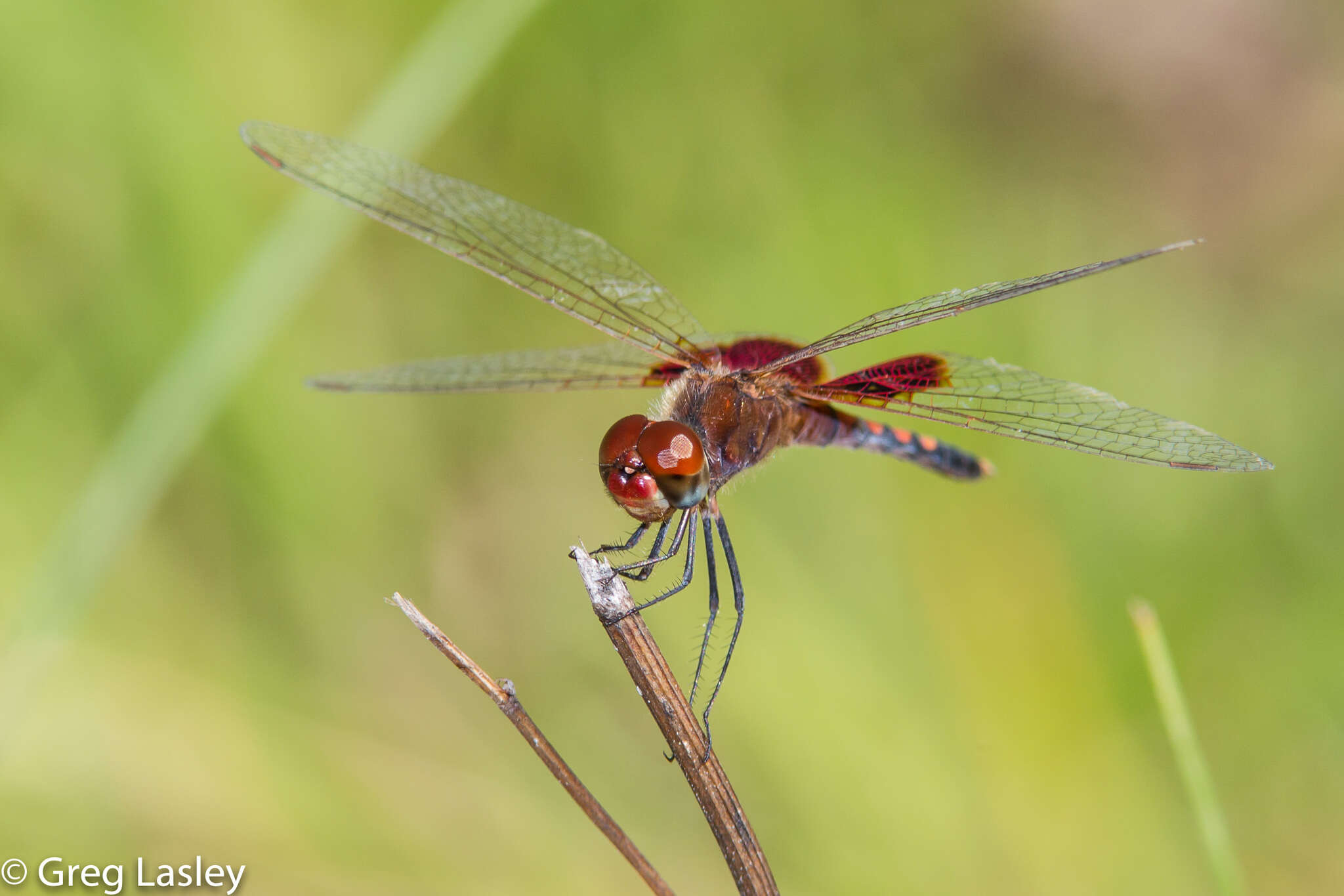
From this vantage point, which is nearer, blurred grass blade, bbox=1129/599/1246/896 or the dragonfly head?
blurred grass blade, bbox=1129/599/1246/896

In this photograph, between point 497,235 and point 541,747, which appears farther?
point 497,235

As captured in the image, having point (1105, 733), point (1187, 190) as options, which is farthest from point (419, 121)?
point (1187, 190)

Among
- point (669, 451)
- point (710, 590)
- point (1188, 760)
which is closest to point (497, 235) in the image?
point (669, 451)

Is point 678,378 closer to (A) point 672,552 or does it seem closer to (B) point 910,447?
(A) point 672,552

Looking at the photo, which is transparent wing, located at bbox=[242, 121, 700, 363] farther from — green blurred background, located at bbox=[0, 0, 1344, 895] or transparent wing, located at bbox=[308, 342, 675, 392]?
green blurred background, located at bbox=[0, 0, 1344, 895]

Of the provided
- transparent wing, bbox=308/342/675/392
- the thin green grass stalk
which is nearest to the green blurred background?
the thin green grass stalk

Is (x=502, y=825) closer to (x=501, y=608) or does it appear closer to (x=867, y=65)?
(x=501, y=608)
